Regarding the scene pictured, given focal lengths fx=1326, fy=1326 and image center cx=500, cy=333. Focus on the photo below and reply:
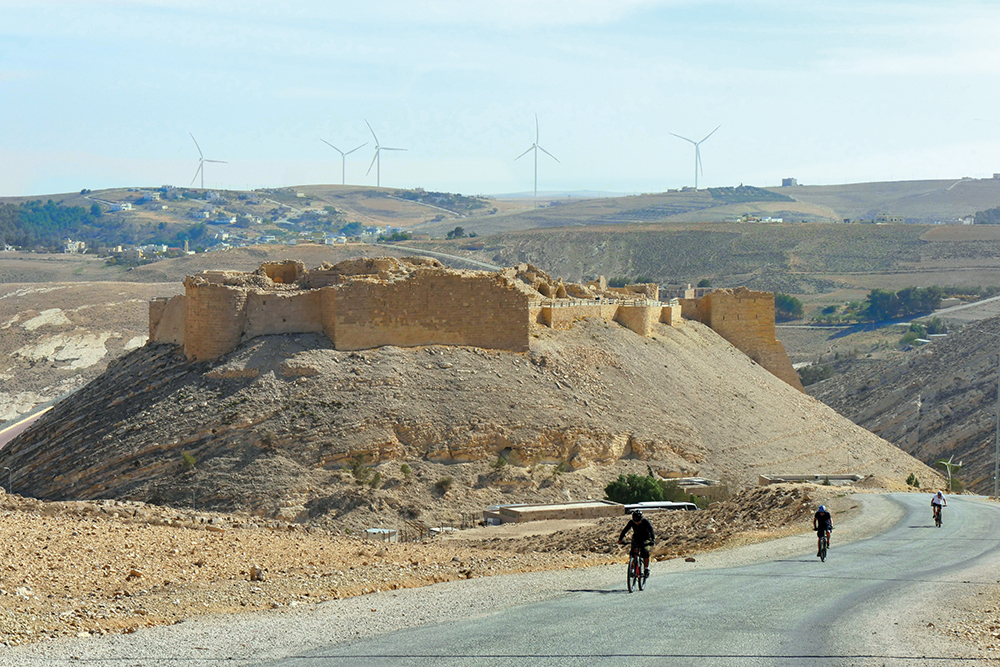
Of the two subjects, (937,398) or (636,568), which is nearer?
(636,568)

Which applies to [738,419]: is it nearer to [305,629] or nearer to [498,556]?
[498,556]

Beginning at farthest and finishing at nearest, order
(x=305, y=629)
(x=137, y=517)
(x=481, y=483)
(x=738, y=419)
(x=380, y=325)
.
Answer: (x=738, y=419)
(x=380, y=325)
(x=481, y=483)
(x=137, y=517)
(x=305, y=629)

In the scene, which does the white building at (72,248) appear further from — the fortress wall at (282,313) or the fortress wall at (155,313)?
the fortress wall at (282,313)

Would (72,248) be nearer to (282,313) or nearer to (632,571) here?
(282,313)

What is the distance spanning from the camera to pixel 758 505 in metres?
26.1

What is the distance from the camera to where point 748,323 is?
1946 inches

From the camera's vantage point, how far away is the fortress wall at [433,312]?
35406mm

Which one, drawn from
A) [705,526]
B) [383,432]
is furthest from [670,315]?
[705,526]

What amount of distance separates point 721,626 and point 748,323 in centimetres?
3647

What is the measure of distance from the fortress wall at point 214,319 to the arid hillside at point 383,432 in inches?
21.2

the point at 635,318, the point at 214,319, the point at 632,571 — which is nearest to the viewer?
the point at 632,571

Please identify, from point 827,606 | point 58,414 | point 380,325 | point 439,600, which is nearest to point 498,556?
point 439,600

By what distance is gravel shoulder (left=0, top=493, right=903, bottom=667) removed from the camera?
12.6 meters

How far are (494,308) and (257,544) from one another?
17.4 meters
